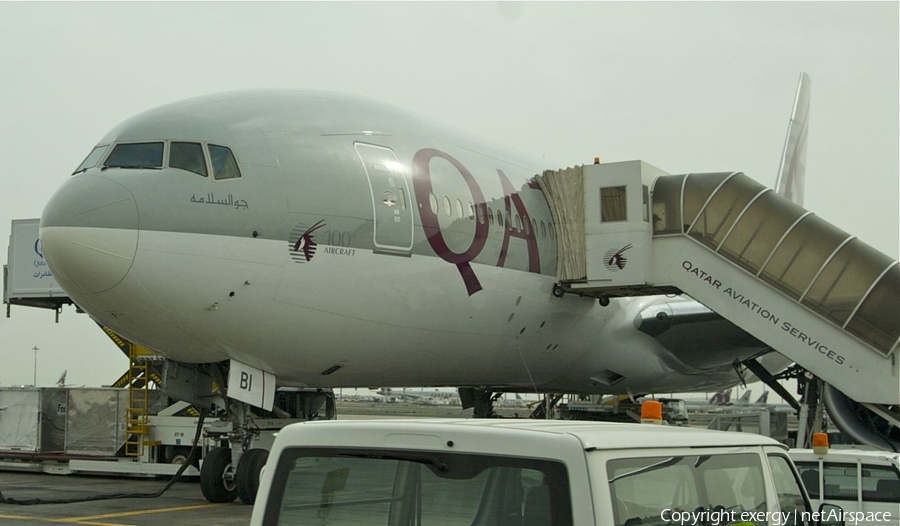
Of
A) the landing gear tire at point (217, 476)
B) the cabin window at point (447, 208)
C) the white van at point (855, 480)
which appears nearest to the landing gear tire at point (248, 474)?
the landing gear tire at point (217, 476)

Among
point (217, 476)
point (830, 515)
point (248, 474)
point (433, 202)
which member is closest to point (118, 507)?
point (217, 476)

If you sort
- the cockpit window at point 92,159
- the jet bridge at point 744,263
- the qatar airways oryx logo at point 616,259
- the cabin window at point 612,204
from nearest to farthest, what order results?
the cockpit window at point 92,159
the jet bridge at point 744,263
the qatar airways oryx logo at point 616,259
the cabin window at point 612,204

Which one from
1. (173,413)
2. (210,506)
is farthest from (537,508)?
(173,413)

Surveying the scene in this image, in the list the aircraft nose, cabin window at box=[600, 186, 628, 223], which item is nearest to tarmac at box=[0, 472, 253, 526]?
the aircraft nose

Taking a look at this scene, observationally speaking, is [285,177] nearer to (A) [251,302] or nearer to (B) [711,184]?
(A) [251,302]

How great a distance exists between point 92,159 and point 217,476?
3.74 metres

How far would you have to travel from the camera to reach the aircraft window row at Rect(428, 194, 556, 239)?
1259cm

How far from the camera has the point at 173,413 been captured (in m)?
18.6

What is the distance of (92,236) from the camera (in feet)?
32.6

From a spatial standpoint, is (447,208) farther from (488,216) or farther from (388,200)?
(388,200)

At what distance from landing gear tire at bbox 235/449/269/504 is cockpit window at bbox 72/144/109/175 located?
11.4ft

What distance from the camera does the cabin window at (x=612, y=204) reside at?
14484 mm

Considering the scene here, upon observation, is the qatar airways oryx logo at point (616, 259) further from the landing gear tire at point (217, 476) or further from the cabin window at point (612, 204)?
the landing gear tire at point (217, 476)

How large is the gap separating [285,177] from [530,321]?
4.58 m
